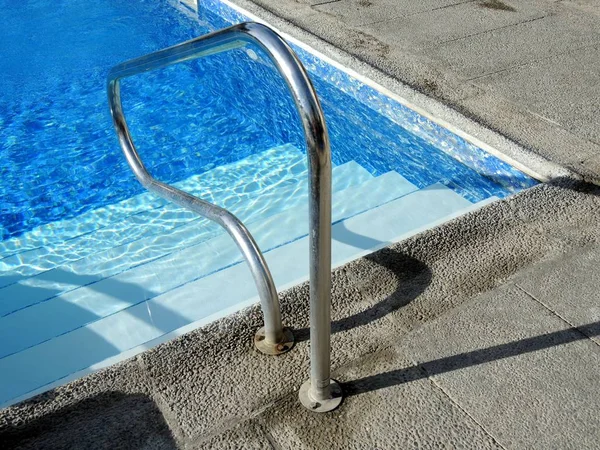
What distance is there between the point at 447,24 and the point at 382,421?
4151mm

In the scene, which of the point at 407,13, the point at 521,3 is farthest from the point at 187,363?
the point at 521,3

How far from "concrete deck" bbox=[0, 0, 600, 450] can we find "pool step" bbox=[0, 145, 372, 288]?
1.42m

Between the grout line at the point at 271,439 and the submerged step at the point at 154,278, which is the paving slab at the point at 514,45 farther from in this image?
the grout line at the point at 271,439

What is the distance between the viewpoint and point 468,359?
224 cm

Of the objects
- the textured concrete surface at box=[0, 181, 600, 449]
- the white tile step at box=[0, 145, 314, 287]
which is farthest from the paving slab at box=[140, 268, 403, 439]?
the white tile step at box=[0, 145, 314, 287]

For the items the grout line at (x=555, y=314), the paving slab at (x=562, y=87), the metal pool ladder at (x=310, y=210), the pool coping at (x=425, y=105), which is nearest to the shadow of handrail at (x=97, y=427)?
the metal pool ladder at (x=310, y=210)

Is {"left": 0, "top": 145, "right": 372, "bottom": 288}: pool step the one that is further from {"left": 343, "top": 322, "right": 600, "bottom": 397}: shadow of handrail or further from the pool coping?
{"left": 343, "top": 322, "right": 600, "bottom": 397}: shadow of handrail

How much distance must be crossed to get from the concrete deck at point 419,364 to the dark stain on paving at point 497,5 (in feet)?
8.98

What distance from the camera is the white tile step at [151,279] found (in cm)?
297

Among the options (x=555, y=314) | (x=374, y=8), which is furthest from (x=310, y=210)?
(x=374, y=8)

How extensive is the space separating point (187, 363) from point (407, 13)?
4.34 m

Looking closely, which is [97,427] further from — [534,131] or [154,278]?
[534,131]

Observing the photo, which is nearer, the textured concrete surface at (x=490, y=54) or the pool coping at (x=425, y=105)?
the pool coping at (x=425, y=105)

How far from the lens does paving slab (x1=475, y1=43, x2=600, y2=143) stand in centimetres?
385
